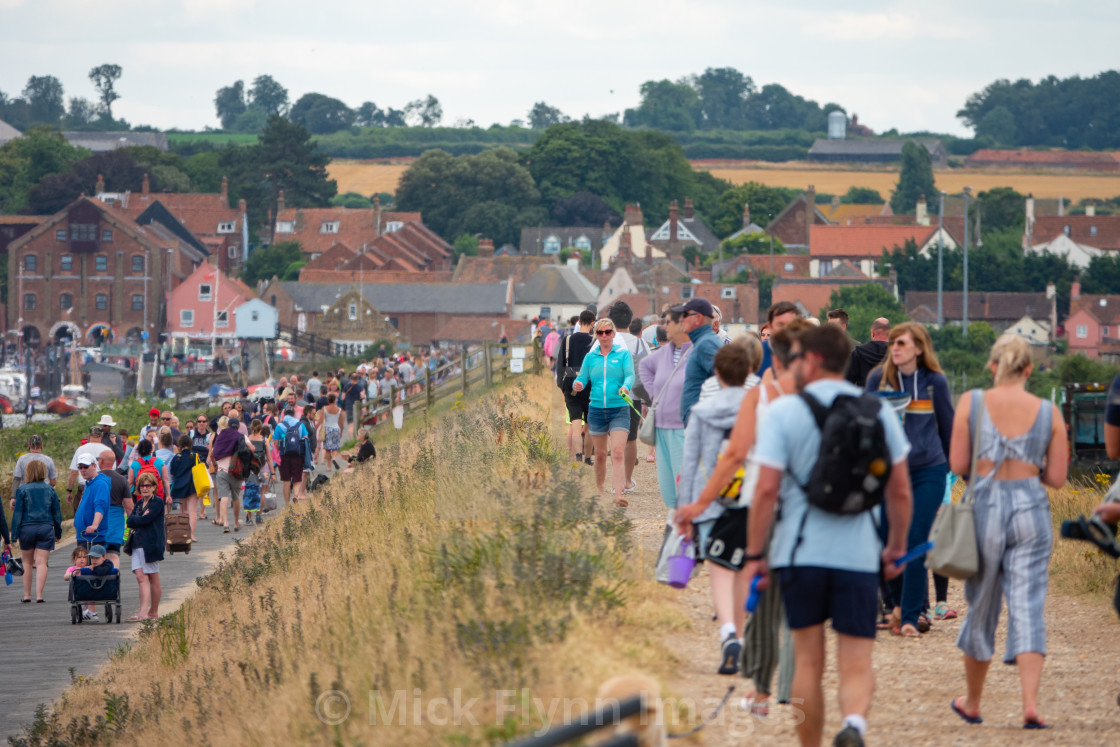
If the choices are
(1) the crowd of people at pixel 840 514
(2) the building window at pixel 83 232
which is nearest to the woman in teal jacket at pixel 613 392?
(1) the crowd of people at pixel 840 514

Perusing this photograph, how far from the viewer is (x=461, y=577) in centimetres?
909

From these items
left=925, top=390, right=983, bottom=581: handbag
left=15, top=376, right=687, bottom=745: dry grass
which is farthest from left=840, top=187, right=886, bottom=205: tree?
left=925, top=390, right=983, bottom=581: handbag

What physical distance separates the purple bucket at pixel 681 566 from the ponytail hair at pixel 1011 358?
5.87ft

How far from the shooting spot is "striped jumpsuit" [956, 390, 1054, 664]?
685cm

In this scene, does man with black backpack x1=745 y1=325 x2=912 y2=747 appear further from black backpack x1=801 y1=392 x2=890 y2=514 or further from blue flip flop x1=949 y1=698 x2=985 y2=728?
blue flip flop x1=949 y1=698 x2=985 y2=728

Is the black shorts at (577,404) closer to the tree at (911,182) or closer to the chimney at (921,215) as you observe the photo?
the chimney at (921,215)

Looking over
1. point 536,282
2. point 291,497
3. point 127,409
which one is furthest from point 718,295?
point 291,497

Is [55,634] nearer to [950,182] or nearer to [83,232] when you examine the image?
[83,232]

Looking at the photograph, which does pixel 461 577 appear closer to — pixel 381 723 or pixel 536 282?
pixel 381 723

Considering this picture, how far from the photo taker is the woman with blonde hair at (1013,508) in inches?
270

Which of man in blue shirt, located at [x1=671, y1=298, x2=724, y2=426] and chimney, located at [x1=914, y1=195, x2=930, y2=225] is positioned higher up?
chimney, located at [x1=914, y1=195, x2=930, y2=225]

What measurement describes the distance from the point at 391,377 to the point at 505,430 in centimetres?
2402

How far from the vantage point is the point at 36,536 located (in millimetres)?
15242

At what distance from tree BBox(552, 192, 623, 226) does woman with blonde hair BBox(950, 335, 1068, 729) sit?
137752 millimetres
